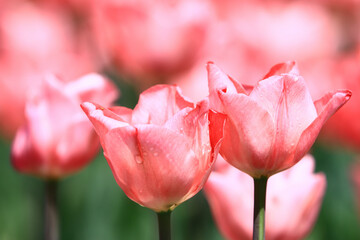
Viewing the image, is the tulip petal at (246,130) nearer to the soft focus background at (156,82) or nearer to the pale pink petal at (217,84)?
the pale pink petal at (217,84)

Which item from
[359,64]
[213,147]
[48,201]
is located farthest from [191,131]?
[359,64]

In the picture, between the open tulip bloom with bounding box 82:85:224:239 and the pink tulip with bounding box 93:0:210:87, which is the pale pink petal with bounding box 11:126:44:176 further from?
the pink tulip with bounding box 93:0:210:87

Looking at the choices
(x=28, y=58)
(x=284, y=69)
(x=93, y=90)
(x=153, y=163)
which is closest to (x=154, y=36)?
(x=28, y=58)

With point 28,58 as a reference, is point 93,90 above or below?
above

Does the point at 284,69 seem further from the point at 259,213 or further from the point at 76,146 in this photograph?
the point at 76,146


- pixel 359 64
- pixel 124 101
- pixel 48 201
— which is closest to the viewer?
pixel 48 201

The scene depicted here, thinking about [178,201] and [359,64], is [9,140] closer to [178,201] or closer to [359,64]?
[359,64]
